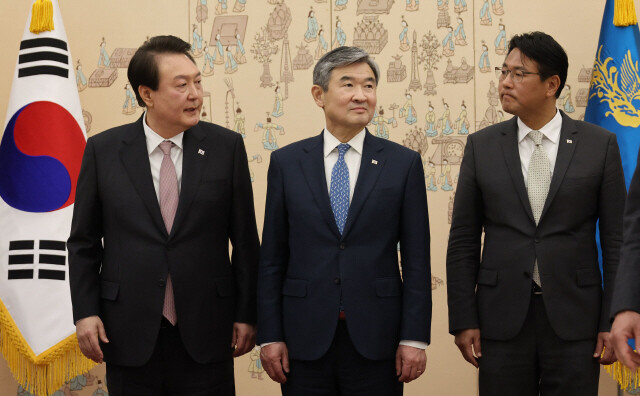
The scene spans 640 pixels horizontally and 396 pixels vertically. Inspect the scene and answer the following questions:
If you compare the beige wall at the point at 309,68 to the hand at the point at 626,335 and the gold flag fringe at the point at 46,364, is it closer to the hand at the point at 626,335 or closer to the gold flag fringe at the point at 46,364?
the gold flag fringe at the point at 46,364

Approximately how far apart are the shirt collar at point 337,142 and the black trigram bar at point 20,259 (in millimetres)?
1870

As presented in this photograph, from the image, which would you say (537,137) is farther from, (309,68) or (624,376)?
(309,68)

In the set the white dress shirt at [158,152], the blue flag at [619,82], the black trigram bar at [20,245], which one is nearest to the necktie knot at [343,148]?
the white dress shirt at [158,152]

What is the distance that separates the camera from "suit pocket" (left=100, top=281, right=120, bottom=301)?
271cm

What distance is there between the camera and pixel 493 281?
2.82 meters

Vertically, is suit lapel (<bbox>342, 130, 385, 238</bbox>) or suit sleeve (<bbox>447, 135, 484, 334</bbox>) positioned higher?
suit lapel (<bbox>342, 130, 385, 238</bbox>)

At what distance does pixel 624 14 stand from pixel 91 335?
2987 millimetres

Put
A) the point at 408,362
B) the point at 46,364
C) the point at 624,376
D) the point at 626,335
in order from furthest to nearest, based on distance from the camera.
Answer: the point at 46,364 → the point at 624,376 → the point at 408,362 → the point at 626,335

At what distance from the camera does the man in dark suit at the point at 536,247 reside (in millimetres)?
2732

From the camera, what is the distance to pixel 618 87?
396 cm

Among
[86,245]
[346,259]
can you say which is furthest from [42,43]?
[346,259]

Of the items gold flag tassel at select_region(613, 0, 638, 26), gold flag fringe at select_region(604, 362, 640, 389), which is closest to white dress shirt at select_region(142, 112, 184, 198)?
gold flag fringe at select_region(604, 362, 640, 389)

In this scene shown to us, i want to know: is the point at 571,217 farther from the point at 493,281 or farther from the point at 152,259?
the point at 152,259

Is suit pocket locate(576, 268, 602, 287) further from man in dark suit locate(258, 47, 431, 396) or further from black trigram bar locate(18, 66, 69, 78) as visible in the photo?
black trigram bar locate(18, 66, 69, 78)
